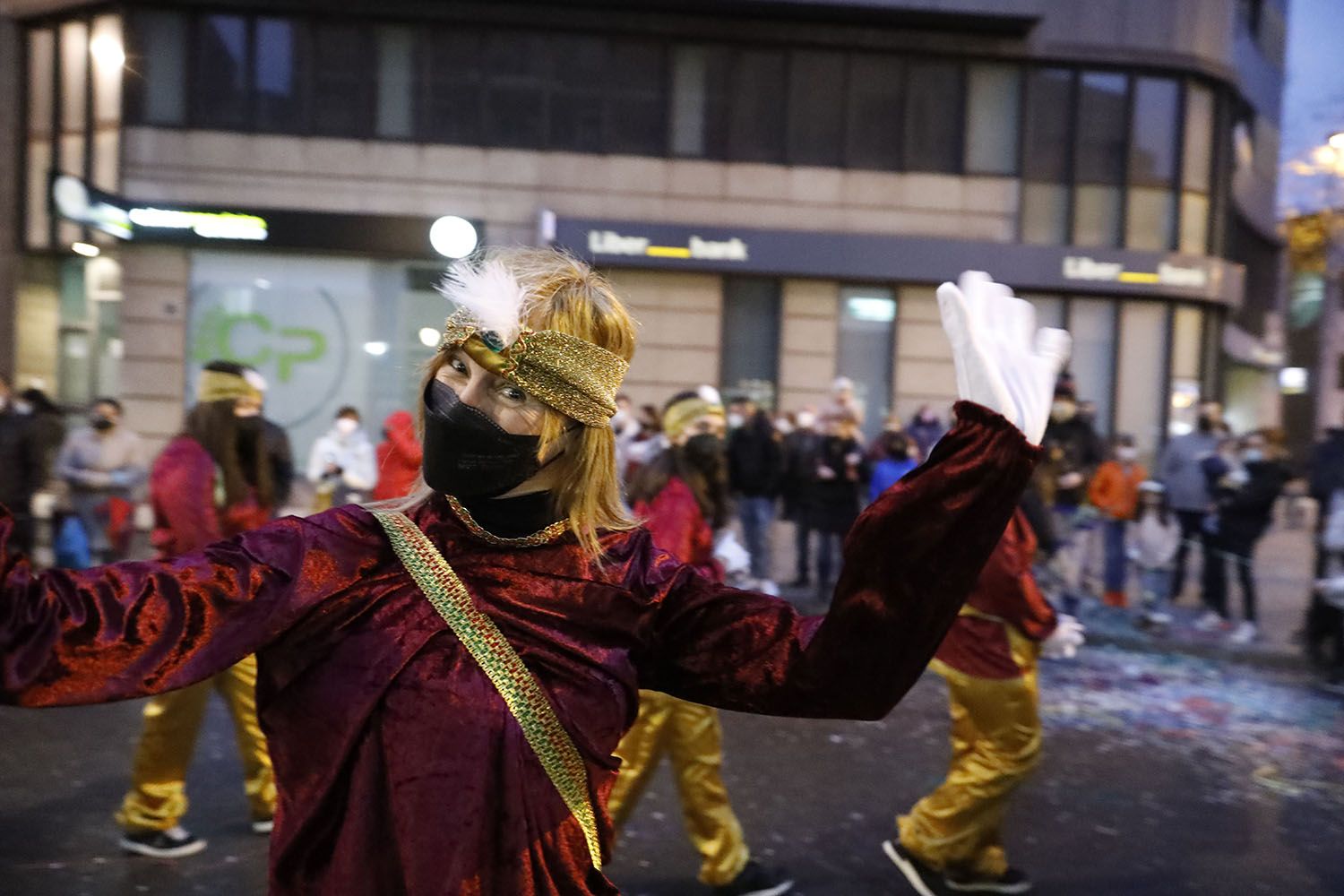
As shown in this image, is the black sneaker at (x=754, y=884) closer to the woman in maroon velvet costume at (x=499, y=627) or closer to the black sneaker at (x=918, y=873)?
the black sneaker at (x=918, y=873)

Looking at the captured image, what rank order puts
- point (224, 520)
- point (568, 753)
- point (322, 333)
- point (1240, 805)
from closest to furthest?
1. point (568, 753)
2. point (224, 520)
3. point (1240, 805)
4. point (322, 333)

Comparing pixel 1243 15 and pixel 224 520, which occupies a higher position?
pixel 1243 15

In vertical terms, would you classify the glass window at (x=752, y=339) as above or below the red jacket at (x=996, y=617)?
above

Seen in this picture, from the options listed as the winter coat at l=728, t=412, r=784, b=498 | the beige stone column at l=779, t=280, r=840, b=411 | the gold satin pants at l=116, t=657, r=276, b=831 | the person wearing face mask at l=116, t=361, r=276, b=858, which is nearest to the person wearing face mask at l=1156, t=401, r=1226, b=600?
the winter coat at l=728, t=412, r=784, b=498

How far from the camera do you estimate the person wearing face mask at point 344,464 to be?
462 inches

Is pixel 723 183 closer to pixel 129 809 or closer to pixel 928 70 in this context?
pixel 928 70

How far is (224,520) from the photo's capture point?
5520mm

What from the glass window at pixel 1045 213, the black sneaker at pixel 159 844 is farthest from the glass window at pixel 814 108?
the black sneaker at pixel 159 844

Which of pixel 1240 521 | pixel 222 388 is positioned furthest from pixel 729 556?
pixel 1240 521

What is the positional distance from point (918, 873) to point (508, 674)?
11.3ft

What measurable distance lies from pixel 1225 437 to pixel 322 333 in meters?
12.3

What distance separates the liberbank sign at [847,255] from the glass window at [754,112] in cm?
124

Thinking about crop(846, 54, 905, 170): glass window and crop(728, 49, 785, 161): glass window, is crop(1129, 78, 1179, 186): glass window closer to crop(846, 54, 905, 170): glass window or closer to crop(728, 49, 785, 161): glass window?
crop(846, 54, 905, 170): glass window

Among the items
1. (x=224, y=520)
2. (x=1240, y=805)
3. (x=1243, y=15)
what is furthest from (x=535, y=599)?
(x=1243, y=15)
